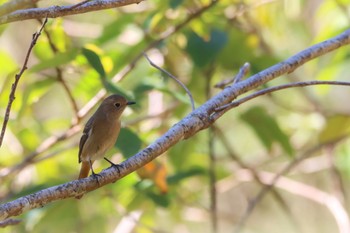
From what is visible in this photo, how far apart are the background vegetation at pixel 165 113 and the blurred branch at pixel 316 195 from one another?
0.5 inches

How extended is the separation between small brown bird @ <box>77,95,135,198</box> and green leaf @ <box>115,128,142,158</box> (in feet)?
0.11

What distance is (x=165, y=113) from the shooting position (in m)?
4.33

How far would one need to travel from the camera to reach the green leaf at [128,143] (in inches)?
117

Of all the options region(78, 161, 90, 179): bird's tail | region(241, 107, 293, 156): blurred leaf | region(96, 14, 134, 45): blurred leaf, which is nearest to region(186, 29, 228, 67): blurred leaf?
region(96, 14, 134, 45): blurred leaf

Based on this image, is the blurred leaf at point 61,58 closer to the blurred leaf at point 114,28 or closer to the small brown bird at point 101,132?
the small brown bird at point 101,132

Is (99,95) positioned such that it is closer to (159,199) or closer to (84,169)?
(84,169)

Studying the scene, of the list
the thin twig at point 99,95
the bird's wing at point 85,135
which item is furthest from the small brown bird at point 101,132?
the thin twig at point 99,95

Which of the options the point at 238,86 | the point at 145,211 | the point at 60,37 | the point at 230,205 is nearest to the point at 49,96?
the point at 230,205

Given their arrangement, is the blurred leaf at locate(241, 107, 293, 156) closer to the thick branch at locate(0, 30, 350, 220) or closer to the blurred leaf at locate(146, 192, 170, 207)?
the blurred leaf at locate(146, 192, 170, 207)

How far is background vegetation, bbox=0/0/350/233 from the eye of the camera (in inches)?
138

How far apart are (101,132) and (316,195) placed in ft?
6.73

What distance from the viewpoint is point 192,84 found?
3.97 metres

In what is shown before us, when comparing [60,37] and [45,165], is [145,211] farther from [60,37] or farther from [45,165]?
[60,37]

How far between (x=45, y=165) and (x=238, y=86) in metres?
2.22
